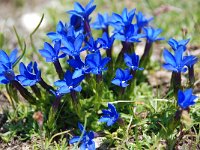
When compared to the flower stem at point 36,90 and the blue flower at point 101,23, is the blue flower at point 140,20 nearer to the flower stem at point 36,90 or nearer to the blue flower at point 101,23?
the blue flower at point 101,23

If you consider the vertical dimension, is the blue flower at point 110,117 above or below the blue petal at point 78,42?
below

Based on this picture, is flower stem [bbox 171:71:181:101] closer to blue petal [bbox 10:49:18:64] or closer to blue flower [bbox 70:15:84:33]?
blue flower [bbox 70:15:84:33]

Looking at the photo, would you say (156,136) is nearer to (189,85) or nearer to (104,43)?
(189,85)

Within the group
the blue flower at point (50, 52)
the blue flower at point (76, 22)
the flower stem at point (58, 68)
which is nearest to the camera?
the blue flower at point (50, 52)

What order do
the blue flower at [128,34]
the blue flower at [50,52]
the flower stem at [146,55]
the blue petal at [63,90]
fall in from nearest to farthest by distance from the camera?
the blue petal at [63,90] < the blue flower at [50,52] < the blue flower at [128,34] < the flower stem at [146,55]

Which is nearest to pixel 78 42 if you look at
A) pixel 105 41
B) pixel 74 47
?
pixel 74 47

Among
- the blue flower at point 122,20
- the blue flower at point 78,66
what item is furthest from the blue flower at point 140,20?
the blue flower at point 78,66

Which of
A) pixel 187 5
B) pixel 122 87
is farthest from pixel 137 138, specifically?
pixel 187 5

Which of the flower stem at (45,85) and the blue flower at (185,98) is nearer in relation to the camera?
the blue flower at (185,98)

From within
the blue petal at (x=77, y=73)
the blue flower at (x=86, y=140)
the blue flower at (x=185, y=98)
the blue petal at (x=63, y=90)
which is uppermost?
the blue petal at (x=77, y=73)

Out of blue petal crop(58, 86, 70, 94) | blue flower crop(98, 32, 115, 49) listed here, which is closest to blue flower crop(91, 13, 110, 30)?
blue flower crop(98, 32, 115, 49)

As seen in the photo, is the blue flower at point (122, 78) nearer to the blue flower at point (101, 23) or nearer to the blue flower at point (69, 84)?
the blue flower at point (69, 84)
